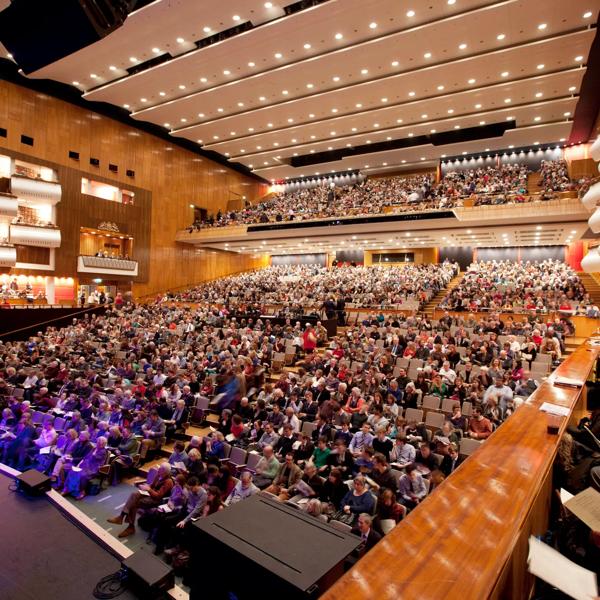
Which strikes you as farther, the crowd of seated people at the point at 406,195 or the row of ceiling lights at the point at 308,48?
the crowd of seated people at the point at 406,195

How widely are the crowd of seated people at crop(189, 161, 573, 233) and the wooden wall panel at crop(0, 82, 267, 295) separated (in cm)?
176

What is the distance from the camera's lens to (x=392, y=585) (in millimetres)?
1156

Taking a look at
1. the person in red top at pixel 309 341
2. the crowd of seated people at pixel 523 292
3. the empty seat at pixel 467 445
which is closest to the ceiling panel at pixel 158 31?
the person in red top at pixel 309 341

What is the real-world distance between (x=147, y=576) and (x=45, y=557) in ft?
4.16

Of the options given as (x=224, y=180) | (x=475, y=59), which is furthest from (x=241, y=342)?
(x=224, y=180)

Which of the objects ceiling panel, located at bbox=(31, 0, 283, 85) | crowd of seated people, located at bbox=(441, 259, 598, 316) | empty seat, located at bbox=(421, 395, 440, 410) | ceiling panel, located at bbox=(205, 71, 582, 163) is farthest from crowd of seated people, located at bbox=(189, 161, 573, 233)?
empty seat, located at bbox=(421, 395, 440, 410)

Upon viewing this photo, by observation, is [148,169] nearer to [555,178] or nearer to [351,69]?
[351,69]

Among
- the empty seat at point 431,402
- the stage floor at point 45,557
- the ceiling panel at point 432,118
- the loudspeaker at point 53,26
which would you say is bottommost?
the stage floor at point 45,557

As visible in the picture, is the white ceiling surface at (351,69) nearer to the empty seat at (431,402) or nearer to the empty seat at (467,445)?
the empty seat at (431,402)

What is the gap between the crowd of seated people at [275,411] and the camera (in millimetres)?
4281

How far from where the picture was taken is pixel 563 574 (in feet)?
4.21

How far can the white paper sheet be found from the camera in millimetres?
1192

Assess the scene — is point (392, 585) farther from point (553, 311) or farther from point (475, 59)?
point (475, 59)

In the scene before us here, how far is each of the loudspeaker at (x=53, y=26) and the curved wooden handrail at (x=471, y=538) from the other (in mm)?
3287
